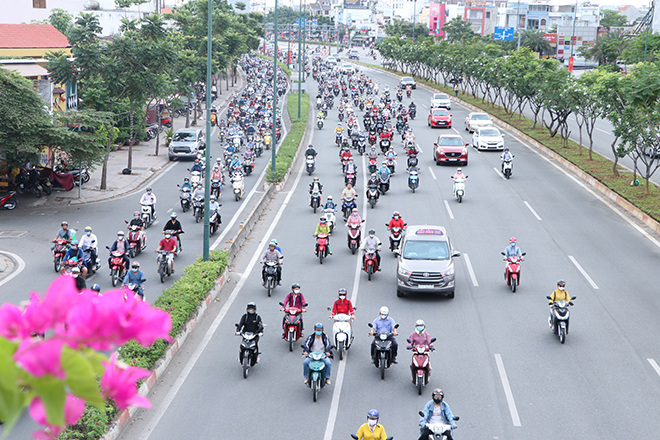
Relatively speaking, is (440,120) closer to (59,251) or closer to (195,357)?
(59,251)

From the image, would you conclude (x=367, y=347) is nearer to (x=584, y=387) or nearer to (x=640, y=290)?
(x=584, y=387)

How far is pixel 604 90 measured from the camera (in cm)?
3172

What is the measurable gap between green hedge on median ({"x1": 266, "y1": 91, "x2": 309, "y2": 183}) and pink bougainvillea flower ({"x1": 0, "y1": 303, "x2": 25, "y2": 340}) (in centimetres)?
3212

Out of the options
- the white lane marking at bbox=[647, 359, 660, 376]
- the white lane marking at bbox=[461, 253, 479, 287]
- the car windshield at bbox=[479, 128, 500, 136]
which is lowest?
the white lane marking at bbox=[647, 359, 660, 376]

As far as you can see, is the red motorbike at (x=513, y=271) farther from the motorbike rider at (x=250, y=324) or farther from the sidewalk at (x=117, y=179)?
the sidewalk at (x=117, y=179)

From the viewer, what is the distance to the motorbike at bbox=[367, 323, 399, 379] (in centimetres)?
1427

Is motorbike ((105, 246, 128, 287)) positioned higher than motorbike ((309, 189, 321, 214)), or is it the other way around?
motorbike ((309, 189, 321, 214))

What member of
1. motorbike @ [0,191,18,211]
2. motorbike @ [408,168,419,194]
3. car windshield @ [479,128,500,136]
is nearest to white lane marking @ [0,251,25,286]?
motorbike @ [0,191,18,211]

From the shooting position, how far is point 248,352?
47.2ft

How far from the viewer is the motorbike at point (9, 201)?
1139 inches

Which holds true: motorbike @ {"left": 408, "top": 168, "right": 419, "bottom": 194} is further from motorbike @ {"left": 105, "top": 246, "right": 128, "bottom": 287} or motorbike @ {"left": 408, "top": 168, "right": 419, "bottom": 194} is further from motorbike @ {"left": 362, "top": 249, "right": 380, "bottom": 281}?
motorbike @ {"left": 105, "top": 246, "right": 128, "bottom": 287}

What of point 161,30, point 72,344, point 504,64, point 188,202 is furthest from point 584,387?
point 504,64

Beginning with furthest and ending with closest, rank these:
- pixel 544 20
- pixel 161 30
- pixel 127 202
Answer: pixel 544 20 → pixel 161 30 → pixel 127 202

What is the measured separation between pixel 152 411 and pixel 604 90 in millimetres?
25369
